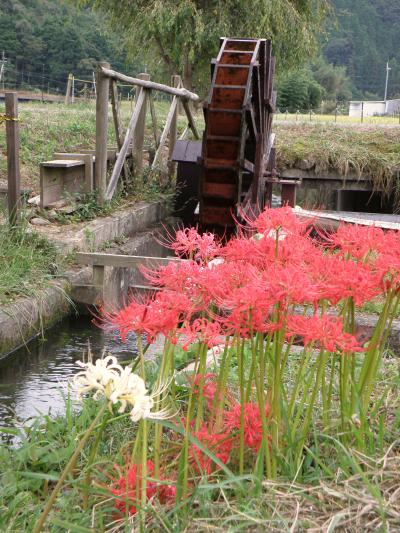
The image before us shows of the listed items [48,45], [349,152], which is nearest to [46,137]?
Answer: [349,152]

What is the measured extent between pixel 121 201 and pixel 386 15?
10380cm

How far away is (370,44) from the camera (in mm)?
108438

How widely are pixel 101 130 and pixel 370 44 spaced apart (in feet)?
344

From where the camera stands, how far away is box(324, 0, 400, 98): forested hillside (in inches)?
4190

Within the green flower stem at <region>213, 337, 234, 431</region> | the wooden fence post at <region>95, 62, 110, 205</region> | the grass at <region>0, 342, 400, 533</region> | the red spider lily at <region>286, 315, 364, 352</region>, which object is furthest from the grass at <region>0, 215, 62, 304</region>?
the red spider lily at <region>286, 315, 364, 352</region>

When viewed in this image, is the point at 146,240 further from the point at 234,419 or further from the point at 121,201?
the point at 234,419

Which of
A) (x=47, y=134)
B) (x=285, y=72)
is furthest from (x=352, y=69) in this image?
(x=47, y=134)

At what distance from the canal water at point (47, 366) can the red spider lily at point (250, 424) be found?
213 cm

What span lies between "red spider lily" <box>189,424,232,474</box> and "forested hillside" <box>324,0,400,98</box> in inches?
4210

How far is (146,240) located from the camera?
32.7 ft

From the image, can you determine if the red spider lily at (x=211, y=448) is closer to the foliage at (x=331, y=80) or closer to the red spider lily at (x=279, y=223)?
the red spider lily at (x=279, y=223)

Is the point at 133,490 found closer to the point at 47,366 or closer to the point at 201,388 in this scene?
the point at 201,388

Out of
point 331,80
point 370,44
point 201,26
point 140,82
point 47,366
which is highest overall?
point 370,44

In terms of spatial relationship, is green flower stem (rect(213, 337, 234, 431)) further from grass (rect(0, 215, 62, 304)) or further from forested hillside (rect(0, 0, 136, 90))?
forested hillside (rect(0, 0, 136, 90))
